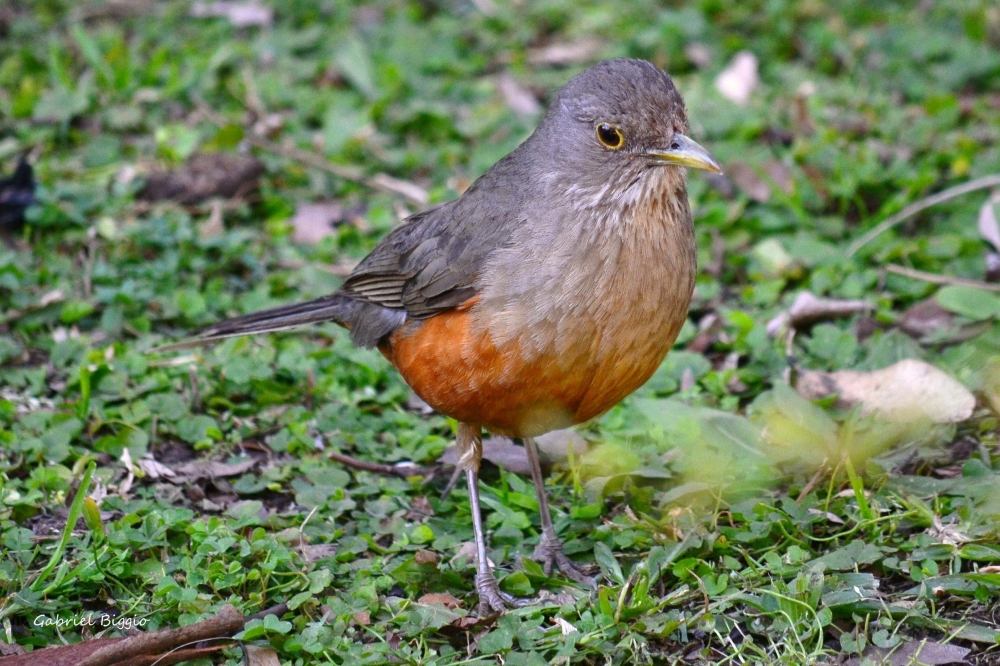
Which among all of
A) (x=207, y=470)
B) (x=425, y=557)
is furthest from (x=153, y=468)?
(x=425, y=557)

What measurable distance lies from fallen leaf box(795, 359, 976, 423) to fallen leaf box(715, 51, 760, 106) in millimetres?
3651

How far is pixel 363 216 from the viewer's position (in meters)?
8.07

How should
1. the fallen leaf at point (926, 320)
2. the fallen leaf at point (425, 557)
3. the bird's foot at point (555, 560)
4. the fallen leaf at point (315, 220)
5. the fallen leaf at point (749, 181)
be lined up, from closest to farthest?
the fallen leaf at point (425, 557)
the bird's foot at point (555, 560)
the fallen leaf at point (926, 320)
the fallen leaf at point (315, 220)
the fallen leaf at point (749, 181)

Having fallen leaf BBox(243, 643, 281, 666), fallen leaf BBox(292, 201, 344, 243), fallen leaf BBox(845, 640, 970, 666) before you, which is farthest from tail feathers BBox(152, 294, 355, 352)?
fallen leaf BBox(845, 640, 970, 666)

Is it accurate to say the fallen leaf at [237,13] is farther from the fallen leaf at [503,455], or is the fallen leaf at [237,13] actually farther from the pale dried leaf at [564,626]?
the pale dried leaf at [564,626]

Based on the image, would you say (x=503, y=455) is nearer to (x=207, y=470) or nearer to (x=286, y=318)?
(x=286, y=318)

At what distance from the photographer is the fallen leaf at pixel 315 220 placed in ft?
25.8

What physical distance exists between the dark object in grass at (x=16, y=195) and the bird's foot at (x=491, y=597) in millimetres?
4124

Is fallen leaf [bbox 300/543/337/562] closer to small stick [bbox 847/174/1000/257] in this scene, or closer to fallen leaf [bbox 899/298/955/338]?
fallen leaf [bbox 899/298/955/338]

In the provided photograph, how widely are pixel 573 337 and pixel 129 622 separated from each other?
2.05 m

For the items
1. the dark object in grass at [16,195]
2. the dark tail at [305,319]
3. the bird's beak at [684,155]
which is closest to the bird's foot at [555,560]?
the dark tail at [305,319]

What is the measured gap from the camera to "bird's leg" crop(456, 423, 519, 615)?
4809 millimetres

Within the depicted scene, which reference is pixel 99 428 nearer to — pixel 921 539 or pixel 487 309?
pixel 487 309

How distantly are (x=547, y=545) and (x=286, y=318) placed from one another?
1.82 metres
